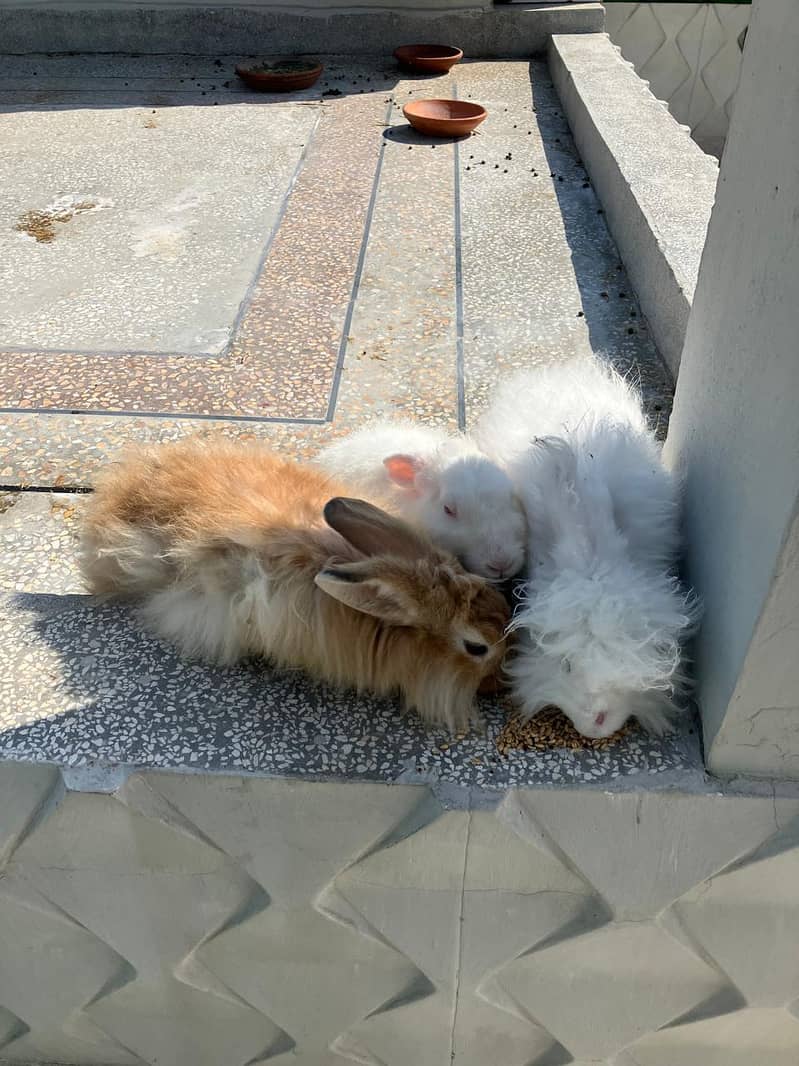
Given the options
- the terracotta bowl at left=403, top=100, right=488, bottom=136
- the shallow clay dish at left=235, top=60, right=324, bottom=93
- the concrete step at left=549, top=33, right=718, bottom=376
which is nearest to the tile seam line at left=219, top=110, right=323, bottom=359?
the terracotta bowl at left=403, top=100, right=488, bottom=136

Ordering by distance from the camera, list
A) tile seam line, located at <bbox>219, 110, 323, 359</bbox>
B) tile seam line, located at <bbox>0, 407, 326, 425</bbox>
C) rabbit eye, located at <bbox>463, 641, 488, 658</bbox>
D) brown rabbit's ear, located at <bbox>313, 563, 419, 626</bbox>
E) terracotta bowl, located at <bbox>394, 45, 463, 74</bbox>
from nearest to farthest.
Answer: brown rabbit's ear, located at <bbox>313, 563, 419, 626</bbox> → rabbit eye, located at <bbox>463, 641, 488, 658</bbox> → tile seam line, located at <bbox>0, 407, 326, 425</bbox> → tile seam line, located at <bbox>219, 110, 323, 359</bbox> → terracotta bowl, located at <bbox>394, 45, 463, 74</bbox>

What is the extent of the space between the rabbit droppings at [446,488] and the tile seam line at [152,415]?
0.63 meters

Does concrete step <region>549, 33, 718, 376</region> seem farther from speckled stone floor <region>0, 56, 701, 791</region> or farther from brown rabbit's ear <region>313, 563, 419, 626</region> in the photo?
brown rabbit's ear <region>313, 563, 419, 626</region>

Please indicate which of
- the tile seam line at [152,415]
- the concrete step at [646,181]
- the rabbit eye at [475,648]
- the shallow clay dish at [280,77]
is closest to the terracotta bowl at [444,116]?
the concrete step at [646,181]

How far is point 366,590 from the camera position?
1.30 metres

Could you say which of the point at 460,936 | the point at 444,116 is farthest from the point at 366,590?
the point at 444,116

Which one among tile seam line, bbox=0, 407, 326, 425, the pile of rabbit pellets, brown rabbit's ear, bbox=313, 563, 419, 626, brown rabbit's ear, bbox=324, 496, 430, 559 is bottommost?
tile seam line, bbox=0, 407, 326, 425

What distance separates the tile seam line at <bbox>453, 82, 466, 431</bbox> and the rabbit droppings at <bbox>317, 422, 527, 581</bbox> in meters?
0.69

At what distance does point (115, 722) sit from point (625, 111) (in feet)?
13.8

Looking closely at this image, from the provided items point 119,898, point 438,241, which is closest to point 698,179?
point 438,241

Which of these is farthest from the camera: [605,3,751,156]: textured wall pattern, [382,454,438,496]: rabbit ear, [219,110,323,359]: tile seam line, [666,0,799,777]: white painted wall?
[605,3,751,156]: textured wall pattern

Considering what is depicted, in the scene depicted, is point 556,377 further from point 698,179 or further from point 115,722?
point 698,179

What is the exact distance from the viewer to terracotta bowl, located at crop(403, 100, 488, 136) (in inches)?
195

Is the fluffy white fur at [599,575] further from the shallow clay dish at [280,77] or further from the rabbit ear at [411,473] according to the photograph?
the shallow clay dish at [280,77]
